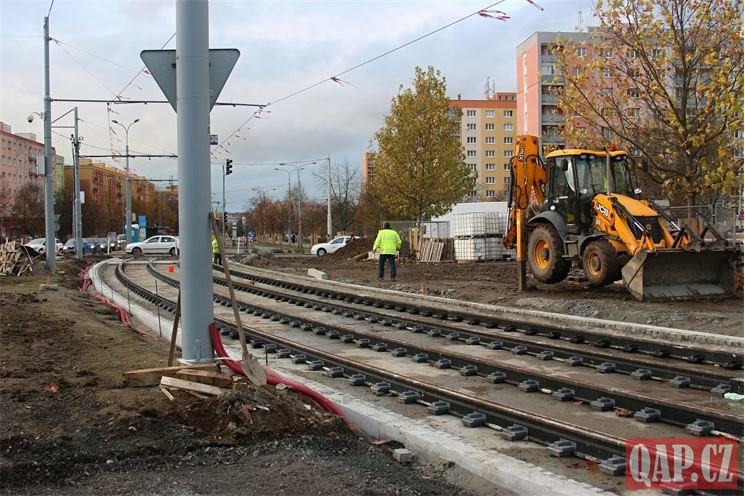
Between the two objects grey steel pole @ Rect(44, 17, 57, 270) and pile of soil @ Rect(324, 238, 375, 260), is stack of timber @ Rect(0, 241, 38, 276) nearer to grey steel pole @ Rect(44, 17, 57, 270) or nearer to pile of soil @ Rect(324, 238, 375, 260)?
grey steel pole @ Rect(44, 17, 57, 270)

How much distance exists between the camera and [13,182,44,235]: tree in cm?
6912

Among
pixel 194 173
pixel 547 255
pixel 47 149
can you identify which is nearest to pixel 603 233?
pixel 547 255

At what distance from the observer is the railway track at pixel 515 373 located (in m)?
5.92

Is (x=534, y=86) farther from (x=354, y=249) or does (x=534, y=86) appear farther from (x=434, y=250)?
(x=434, y=250)

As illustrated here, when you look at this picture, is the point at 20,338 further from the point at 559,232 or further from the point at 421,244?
the point at 421,244

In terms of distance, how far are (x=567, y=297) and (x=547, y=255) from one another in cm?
173

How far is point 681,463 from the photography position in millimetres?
4812

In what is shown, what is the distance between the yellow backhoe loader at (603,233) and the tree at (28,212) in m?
62.9

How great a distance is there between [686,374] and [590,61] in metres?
13.1

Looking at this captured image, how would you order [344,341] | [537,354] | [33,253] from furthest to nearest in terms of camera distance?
[33,253], [344,341], [537,354]

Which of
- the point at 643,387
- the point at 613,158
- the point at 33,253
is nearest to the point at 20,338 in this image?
the point at 643,387

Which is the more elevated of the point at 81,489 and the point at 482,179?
the point at 482,179

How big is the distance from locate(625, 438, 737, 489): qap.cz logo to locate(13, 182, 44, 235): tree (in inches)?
2840

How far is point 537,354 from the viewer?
9555 millimetres
